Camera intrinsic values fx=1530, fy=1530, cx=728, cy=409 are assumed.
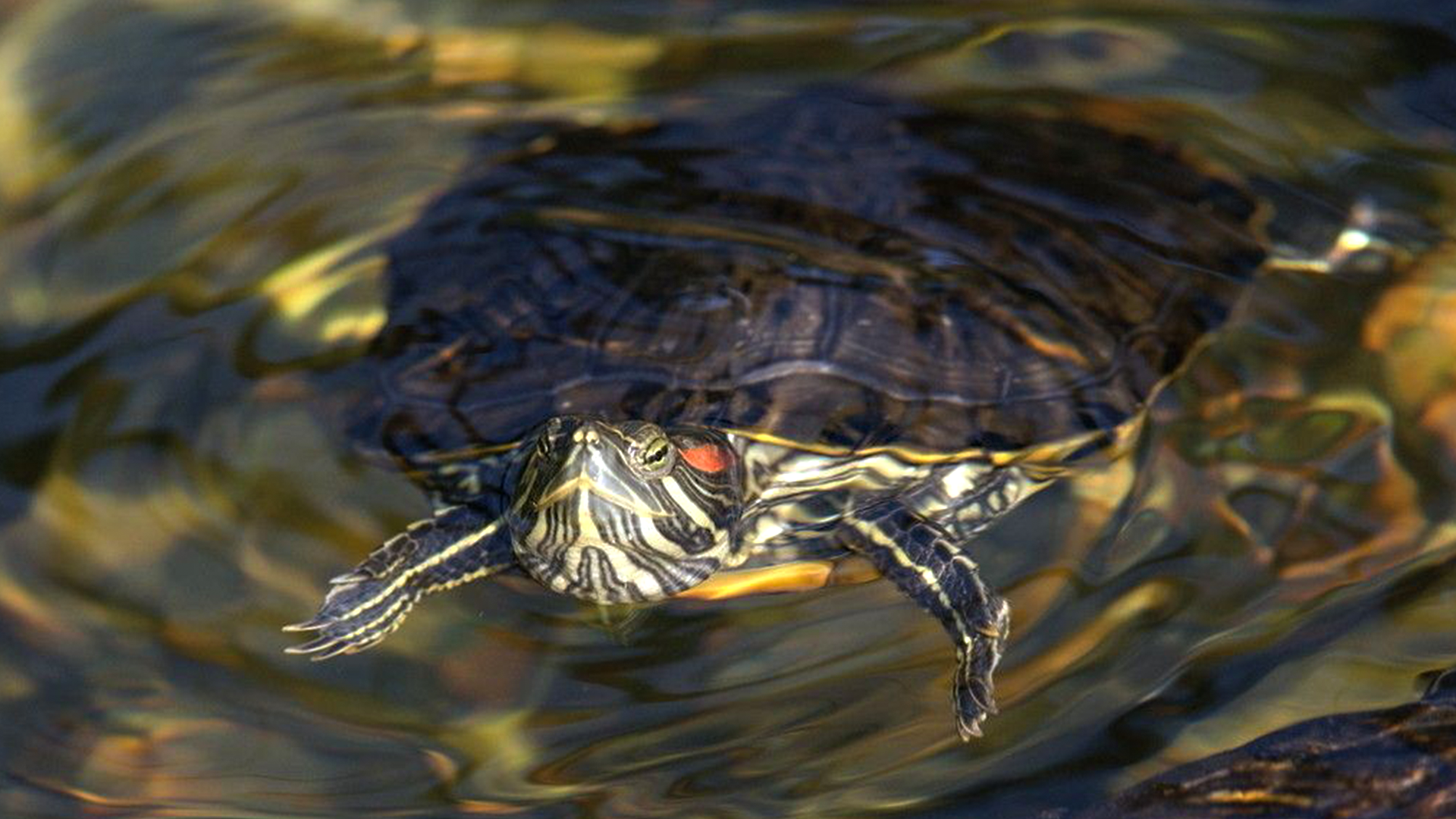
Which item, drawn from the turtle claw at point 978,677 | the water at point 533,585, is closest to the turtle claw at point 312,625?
the water at point 533,585

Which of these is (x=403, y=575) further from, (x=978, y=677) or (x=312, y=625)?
(x=978, y=677)

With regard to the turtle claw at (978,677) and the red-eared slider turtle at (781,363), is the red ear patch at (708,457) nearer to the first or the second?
the red-eared slider turtle at (781,363)

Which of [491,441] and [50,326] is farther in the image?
[50,326]

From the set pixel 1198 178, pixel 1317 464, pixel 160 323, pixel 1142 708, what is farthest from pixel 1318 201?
pixel 160 323

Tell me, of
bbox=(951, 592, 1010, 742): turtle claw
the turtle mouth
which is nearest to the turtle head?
the turtle mouth

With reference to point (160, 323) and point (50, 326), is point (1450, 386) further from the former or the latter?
point (50, 326)

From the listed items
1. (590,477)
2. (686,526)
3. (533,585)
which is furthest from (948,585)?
(533,585)
